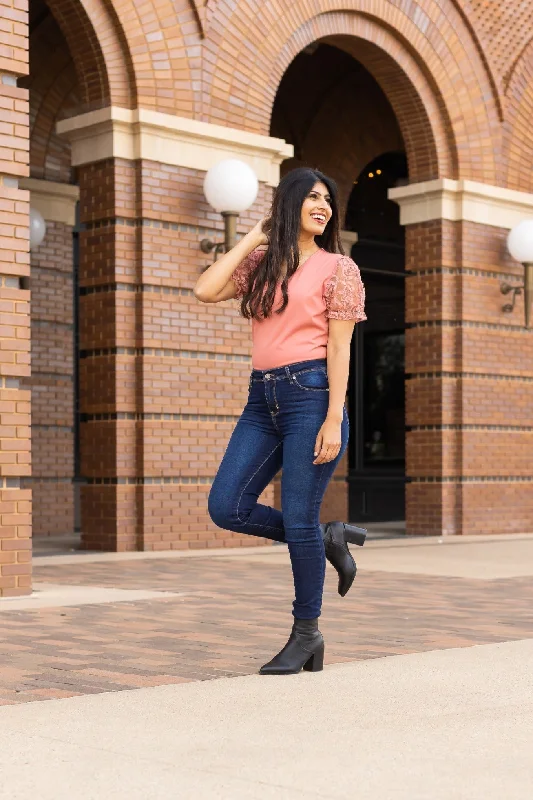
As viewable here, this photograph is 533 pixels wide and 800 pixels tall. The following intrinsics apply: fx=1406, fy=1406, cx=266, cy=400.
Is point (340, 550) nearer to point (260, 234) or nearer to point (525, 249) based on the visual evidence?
point (260, 234)

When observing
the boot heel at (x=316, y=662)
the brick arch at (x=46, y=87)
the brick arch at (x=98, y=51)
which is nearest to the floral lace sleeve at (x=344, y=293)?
the boot heel at (x=316, y=662)

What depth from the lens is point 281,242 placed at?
16.4 ft

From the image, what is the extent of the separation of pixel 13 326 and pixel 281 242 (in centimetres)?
304

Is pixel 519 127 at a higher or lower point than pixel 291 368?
higher

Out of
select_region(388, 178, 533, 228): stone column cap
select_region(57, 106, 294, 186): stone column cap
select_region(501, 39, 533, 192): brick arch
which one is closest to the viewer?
select_region(57, 106, 294, 186): stone column cap

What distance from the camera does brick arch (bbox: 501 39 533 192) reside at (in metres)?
14.5

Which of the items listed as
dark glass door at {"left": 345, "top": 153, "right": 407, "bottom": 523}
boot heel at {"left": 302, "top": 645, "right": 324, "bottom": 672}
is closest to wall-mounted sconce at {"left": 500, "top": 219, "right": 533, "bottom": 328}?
dark glass door at {"left": 345, "top": 153, "right": 407, "bottom": 523}

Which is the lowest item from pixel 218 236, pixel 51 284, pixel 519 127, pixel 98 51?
pixel 51 284

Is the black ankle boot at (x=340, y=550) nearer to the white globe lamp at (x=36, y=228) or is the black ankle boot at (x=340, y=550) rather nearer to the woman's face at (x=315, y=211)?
the woman's face at (x=315, y=211)

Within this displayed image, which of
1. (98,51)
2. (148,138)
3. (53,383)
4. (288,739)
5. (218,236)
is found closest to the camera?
(288,739)

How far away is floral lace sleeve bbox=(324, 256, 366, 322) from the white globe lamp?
328 inches

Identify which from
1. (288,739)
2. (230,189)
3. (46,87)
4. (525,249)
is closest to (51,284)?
(46,87)

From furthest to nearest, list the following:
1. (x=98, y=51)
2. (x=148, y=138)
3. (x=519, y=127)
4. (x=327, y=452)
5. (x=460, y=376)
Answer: (x=519, y=127) < (x=460, y=376) < (x=148, y=138) < (x=98, y=51) < (x=327, y=452)

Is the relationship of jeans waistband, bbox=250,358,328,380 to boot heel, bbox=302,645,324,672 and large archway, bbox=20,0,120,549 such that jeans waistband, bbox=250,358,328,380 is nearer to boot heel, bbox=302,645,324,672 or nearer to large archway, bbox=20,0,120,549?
boot heel, bbox=302,645,324,672
